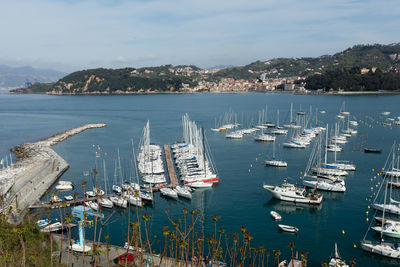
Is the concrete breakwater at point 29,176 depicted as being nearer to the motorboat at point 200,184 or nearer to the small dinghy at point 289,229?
the motorboat at point 200,184

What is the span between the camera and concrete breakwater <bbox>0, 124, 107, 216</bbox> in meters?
23.4

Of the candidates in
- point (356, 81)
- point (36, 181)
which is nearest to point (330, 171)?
point (36, 181)

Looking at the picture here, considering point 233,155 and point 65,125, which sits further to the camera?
point 65,125

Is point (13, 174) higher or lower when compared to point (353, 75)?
lower

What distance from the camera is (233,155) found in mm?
39812

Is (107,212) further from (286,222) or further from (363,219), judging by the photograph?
(363,219)

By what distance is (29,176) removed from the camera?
28672 millimetres

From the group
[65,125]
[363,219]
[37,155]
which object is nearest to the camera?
[363,219]

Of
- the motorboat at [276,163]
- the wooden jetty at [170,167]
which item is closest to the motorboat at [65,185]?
the wooden jetty at [170,167]

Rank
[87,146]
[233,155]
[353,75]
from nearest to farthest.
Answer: [233,155] → [87,146] → [353,75]

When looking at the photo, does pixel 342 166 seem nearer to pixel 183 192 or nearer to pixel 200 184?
pixel 200 184

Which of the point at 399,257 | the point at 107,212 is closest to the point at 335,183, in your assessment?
the point at 399,257

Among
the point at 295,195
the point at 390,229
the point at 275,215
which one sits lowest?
the point at 275,215

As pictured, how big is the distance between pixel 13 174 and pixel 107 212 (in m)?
10.6
